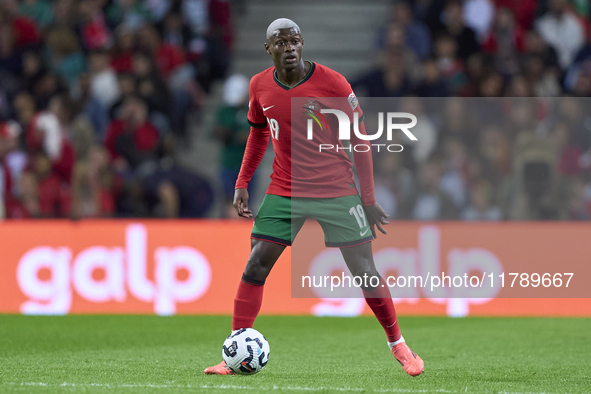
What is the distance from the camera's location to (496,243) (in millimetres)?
9492

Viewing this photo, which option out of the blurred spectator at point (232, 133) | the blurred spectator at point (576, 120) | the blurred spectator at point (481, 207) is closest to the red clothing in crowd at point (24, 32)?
the blurred spectator at point (232, 133)

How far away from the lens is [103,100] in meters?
12.6

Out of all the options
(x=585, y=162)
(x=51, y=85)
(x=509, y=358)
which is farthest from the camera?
(x=51, y=85)

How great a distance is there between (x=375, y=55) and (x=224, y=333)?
20.7 ft

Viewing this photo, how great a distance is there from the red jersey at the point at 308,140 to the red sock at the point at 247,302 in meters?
0.56

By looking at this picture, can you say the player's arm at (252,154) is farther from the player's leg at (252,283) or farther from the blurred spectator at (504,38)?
the blurred spectator at (504,38)

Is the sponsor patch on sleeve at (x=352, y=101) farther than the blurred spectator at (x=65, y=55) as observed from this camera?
No

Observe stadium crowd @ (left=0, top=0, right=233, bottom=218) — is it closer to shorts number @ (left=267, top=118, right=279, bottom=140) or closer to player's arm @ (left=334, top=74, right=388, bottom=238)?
shorts number @ (left=267, top=118, right=279, bottom=140)

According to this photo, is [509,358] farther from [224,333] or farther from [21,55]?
[21,55]

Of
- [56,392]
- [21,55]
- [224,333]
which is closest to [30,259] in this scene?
[224,333]

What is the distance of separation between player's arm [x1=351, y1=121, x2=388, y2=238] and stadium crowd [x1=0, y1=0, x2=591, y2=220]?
11.8 feet

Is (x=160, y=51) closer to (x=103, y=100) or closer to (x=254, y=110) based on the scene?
(x=103, y=100)

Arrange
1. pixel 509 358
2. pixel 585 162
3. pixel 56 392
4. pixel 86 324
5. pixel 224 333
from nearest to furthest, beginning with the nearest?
pixel 56 392 < pixel 509 358 < pixel 224 333 < pixel 86 324 < pixel 585 162

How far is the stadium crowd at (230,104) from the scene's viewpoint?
939 centimetres
